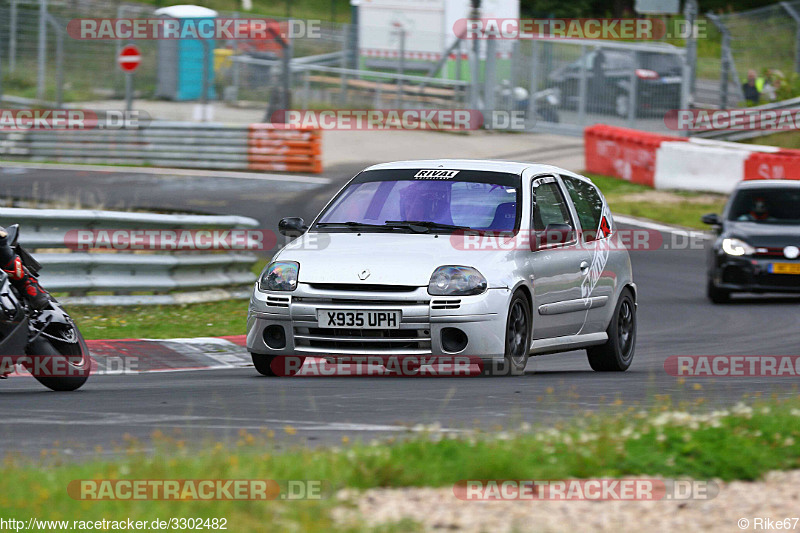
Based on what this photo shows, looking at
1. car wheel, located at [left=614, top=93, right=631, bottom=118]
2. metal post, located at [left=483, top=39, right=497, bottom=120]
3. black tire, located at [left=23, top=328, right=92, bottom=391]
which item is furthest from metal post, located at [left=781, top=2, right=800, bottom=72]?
black tire, located at [left=23, top=328, right=92, bottom=391]

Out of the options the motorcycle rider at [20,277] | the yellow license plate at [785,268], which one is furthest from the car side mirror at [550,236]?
the yellow license plate at [785,268]

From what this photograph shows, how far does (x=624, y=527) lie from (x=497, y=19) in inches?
1278

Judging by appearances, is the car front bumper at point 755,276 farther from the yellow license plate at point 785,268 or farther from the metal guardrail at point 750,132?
the metal guardrail at point 750,132

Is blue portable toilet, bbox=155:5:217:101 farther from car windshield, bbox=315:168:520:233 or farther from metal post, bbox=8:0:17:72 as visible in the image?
car windshield, bbox=315:168:520:233

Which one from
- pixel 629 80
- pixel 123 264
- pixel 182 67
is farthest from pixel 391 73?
pixel 123 264

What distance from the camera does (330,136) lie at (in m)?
32.6

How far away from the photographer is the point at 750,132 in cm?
2808

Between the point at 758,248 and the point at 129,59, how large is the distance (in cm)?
1867

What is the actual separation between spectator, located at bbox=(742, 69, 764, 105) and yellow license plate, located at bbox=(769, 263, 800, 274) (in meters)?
15.8

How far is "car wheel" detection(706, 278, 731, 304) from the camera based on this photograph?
1577 centimetres

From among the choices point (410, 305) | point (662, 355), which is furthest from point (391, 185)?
point (662, 355)

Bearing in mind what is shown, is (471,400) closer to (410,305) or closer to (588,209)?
(410,305)

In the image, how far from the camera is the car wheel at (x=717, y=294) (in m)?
15.8

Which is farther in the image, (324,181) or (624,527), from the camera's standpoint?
(324,181)
